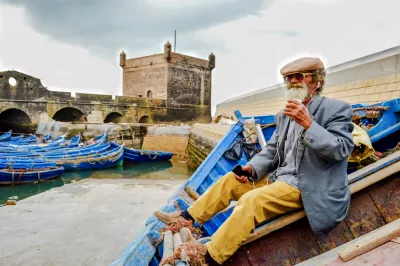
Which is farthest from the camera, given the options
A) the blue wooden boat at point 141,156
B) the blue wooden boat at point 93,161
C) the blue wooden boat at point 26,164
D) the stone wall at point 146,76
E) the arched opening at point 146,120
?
the stone wall at point 146,76

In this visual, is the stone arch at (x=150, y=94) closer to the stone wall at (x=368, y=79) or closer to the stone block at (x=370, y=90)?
the stone wall at (x=368, y=79)

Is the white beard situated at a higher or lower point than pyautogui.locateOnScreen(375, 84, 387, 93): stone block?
lower

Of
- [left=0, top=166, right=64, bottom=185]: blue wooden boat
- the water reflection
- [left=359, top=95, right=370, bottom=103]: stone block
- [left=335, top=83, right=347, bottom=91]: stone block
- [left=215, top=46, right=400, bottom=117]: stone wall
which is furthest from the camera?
[left=0, top=166, right=64, bottom=185]: blue wooden boat

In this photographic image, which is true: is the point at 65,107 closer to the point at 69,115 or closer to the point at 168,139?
the point at 69,115

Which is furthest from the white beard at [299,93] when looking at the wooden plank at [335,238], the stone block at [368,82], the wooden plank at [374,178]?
the stone block at [368,82]

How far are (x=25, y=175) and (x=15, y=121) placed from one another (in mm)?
16250

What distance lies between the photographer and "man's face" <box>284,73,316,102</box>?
2094 millimetres

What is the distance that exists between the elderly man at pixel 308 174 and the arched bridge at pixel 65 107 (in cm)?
2375

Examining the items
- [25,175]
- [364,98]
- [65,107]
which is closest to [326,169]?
[364,98]

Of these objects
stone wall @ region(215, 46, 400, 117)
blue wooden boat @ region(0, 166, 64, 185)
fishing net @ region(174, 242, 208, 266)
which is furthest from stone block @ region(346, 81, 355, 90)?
blue wooden boat @ region(0, 166, 64, 185)

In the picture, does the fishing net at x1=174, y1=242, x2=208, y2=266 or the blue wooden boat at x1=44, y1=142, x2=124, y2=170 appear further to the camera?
the blue wooden boat at x1=44, y1=142, x2=124, y2=170

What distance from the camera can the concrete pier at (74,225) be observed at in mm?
3369

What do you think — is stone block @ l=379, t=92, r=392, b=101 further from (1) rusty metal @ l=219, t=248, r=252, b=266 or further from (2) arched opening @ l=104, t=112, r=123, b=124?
(2) arched opening @ l=104, t=112, r=123, b=124

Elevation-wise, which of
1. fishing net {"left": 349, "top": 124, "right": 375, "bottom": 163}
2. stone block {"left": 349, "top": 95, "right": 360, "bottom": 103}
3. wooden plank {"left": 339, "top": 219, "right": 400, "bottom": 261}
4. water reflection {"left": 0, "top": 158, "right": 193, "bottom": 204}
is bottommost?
water reflection {"left": 0, "top": 158, "right": 193, "bottom": 204}
